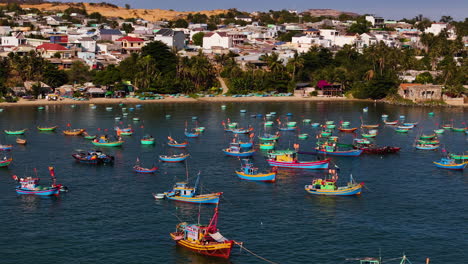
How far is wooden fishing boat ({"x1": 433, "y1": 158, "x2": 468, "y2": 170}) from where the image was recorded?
3713 inches

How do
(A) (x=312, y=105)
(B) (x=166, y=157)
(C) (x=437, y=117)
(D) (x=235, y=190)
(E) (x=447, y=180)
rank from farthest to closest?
(A) (x=312, y=105) < (C) (x=437, y=117) < (B) (x=166, y=157) < (E) (x=447, y=180) < (D) (x=235, y=190)

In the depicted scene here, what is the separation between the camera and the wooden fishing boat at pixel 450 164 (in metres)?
94.3

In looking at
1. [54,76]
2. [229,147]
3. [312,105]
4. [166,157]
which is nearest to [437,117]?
[312,105]

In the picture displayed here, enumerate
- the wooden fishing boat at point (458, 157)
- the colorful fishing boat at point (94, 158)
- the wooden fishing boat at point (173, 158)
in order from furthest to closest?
the wooden fishing boat at point (458, 157) → the wooden fishing boat at point (173, 158) → the colorful fishing boat at point (94, 158)

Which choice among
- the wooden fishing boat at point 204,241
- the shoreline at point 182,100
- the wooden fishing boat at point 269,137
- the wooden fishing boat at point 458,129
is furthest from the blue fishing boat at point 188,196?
the shoreline at point 182,100

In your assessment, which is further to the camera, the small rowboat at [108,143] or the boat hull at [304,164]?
the small rowboat at [108,143]

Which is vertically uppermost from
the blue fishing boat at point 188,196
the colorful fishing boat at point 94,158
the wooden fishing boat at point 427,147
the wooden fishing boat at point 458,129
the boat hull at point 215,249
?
the wooden fishing boat at point 458,129

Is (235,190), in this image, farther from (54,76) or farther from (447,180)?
(54,76)

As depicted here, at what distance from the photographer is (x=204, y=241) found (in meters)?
60.4

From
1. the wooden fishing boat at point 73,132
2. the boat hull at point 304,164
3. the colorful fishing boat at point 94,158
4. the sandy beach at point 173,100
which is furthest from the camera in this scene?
the sandy beach at point 173,100

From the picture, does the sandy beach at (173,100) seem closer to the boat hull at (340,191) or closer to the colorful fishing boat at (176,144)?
the colorful fishing boat at (176,144)

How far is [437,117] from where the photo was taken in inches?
5886

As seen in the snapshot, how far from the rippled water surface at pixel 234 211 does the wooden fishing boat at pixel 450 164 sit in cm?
115

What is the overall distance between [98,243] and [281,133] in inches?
2717
